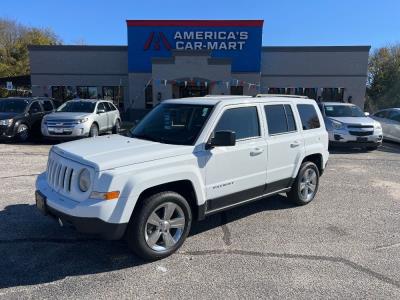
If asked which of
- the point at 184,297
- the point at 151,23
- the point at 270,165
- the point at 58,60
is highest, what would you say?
the point at 151,23

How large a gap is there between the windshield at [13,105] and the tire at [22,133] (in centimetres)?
66

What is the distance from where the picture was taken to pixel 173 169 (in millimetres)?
3967

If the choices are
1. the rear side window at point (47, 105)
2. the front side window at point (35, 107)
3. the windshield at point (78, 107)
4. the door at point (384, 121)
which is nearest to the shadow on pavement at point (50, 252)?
the windshield at point (78, 107)

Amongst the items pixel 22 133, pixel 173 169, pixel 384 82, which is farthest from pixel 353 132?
pixel 384 82

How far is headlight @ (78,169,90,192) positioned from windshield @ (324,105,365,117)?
444 inches

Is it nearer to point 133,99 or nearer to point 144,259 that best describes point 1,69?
point 133,99

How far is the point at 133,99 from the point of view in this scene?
25.9 metres

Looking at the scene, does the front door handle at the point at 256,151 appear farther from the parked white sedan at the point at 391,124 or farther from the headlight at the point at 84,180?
the parked white sedan at the point at 391,124

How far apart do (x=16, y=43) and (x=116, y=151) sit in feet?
170

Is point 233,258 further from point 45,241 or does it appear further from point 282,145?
point 45,241

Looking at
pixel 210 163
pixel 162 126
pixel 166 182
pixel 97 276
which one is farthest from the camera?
pixel 162 126

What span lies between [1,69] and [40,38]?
8859 mm

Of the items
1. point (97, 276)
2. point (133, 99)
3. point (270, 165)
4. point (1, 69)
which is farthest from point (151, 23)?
point (1, 69)

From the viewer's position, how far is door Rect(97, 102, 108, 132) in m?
13.8
